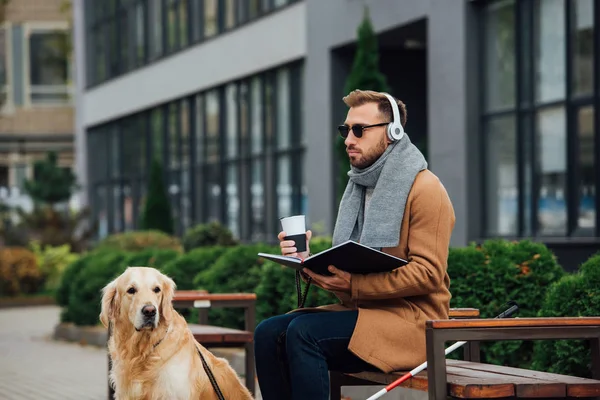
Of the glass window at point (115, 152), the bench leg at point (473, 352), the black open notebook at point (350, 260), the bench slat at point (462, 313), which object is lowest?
the bench leg at point (473, 352)

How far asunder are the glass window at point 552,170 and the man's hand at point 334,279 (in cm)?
1081

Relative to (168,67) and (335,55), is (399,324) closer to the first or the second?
(335,55)

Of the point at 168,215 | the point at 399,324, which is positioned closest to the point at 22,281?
the point at 168,215

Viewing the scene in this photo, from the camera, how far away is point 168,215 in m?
28.3

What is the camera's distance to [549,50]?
16.5 meters

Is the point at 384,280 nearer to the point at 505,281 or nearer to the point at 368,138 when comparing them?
the point at 368,138

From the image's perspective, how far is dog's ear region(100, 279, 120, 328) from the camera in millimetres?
6574

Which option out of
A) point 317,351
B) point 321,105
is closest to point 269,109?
point 321,105

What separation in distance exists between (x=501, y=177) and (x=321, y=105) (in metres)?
5.85

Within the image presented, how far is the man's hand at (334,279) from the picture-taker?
228 inches

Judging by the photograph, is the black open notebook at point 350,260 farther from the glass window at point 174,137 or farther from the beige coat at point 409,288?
the glass window at point 174,137

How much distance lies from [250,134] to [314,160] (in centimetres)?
394

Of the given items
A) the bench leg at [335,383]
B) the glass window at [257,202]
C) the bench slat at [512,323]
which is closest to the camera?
the bench slat at [512,323]

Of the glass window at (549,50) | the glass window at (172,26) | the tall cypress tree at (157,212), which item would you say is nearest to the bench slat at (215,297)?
the glass window at (549,50)
